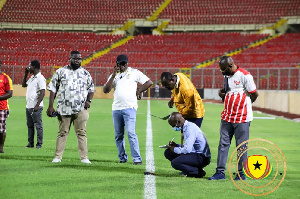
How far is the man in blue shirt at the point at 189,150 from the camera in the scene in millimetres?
7672

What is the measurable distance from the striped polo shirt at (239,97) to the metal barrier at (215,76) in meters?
28.3

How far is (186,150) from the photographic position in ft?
25.2

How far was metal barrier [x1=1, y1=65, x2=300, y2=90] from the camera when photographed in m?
35.8

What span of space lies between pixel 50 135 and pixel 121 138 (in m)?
5.59

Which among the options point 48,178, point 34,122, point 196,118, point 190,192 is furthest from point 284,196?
point 34,122

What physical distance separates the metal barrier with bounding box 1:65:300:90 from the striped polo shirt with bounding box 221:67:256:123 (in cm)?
2835

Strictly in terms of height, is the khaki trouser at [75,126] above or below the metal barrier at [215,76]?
below

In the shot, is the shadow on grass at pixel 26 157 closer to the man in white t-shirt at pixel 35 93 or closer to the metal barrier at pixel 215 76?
the man in white t-shirt at pixel 35 93

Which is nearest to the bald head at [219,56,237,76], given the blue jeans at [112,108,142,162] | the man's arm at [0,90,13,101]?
the blue jeans at [112,108,142,162]

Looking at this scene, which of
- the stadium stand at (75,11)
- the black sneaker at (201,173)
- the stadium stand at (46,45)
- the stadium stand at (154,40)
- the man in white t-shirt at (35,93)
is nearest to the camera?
the black sneaker at (201,173)

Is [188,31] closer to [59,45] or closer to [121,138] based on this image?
[59,45]

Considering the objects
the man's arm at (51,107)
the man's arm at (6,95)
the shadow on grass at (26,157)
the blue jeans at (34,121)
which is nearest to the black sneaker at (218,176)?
the man's arm at (51,107)

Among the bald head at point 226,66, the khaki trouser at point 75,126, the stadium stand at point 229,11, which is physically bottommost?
the khaki trouser at point 75,126

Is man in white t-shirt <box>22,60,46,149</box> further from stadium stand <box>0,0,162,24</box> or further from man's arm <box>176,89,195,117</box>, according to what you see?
stadium stand <box>0,0,162,24</box>
